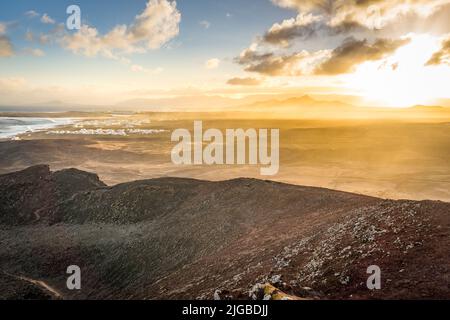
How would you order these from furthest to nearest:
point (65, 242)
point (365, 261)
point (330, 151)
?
point (330, 151), point (65, 242), point (365, 261)

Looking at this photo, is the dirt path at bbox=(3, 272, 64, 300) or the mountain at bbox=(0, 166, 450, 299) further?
the dirt path at bbox=(3, 272, 64, 300)

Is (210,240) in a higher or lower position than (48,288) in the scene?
higher

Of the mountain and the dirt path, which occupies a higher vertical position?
the mountain

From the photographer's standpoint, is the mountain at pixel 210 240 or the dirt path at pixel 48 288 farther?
the dirt path at pixel 48 288

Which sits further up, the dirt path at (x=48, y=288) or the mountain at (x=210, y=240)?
the mountain at (x=210, y=240)

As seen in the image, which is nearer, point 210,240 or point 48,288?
point 48,288

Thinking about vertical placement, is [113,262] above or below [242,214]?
below

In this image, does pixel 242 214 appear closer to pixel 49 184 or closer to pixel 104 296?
pixel 104 296
